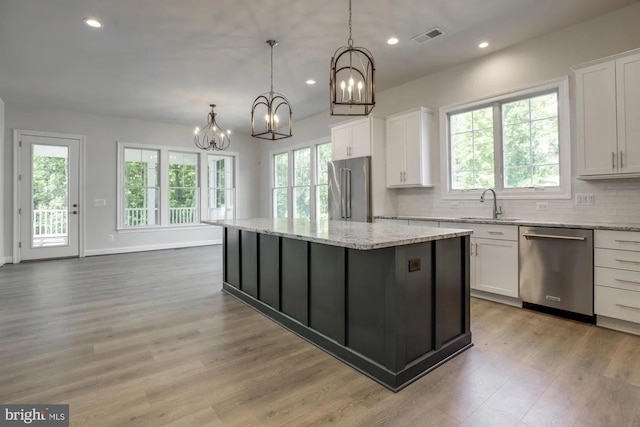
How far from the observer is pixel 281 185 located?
339 inches

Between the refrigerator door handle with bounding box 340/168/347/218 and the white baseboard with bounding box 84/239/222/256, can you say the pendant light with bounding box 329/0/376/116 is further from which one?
the white baseboard with bounding box 84/239/222/256

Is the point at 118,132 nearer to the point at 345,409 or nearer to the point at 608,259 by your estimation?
the point at 345,409

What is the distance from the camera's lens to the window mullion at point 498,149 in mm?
4137

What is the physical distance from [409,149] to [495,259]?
77.4 inches

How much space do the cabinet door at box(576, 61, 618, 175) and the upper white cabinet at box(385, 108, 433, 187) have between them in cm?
181

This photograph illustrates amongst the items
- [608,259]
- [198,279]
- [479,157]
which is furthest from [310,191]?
[608,259]

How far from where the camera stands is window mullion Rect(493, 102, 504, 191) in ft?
13.6

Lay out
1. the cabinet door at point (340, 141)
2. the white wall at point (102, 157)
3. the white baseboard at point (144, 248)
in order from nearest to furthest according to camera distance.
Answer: the cabinet door at point (340, 141)
the white wall at point (102, 157)
the white baseboard at point (144, 248)

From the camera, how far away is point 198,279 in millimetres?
4809

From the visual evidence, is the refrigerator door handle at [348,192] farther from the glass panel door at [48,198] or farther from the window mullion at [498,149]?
the glass panel door at [48,198]

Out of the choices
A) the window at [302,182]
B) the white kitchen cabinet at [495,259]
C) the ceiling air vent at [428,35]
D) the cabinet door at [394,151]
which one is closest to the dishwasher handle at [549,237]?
the white kitchen cabinet at [495,259]

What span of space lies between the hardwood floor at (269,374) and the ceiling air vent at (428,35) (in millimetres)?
2950

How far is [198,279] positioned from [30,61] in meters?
3.50

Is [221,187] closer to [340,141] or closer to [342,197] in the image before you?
[340,141]
